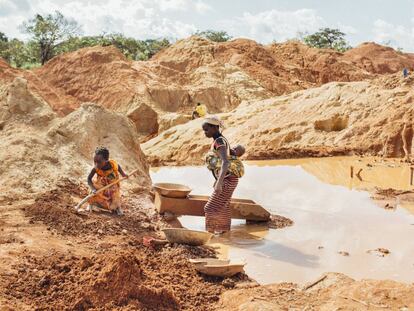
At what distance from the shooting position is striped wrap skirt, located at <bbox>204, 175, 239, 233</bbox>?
617 cm

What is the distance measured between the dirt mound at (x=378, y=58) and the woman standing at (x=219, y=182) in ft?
120

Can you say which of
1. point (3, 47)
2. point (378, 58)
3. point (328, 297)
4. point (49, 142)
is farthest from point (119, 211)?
point (378, 58)

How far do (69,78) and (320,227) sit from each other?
943 inches

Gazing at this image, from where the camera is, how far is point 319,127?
16000 mm

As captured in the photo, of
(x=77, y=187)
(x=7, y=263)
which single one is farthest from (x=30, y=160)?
(x=7, y=263)

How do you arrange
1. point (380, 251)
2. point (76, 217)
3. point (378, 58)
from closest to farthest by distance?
point (76, 217) < point (380, 251) < point (378, 58)

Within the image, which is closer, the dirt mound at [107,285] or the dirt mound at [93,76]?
the dirt mound at [107,285]

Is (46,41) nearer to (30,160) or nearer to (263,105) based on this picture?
(263,105)

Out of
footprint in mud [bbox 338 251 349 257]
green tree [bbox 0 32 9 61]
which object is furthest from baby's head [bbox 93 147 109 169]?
green tree [bbox 0 32 9 61]

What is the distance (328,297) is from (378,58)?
4307cm

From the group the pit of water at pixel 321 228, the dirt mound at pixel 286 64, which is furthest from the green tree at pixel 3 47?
the pit of water at pixel 321 228

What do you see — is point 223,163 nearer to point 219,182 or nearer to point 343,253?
point 219,182

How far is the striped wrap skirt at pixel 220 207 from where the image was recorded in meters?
6.17

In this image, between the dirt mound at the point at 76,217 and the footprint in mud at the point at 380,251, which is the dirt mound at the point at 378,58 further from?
the dirt mound at the point at 76,217
